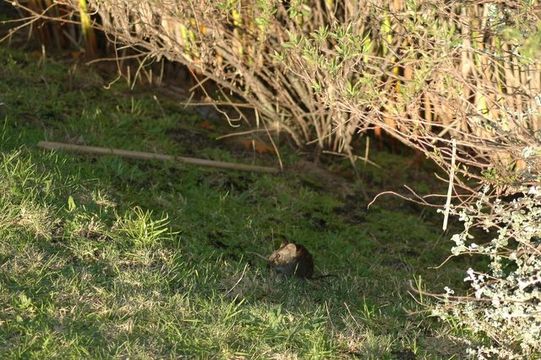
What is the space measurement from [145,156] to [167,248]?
1366 mm

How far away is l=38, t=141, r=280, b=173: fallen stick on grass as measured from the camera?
601 centimetres

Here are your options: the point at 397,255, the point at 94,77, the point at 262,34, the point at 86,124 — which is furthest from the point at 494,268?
the point at 94,77

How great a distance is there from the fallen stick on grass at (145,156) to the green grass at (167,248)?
0.06 metres

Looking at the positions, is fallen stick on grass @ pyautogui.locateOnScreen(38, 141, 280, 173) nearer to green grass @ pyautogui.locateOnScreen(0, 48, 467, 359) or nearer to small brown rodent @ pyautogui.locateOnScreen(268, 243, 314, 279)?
green grass @ pyautogui.locateOnScreen(0, 48, 467, 359)

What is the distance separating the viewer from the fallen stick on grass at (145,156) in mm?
6008

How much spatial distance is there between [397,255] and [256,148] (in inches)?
54.6

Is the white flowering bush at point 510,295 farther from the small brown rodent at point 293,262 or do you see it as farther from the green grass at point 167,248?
the small brown rodent at point 293,262

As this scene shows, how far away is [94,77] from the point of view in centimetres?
712

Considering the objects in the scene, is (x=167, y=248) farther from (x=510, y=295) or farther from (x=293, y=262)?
(x=510, y=295)

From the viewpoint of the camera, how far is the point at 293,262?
200 inches

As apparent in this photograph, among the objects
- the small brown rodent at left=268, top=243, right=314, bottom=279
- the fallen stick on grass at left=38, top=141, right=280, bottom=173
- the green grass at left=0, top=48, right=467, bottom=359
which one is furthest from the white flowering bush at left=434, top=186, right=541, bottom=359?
the fallen stick on grass at left=38, top=141, right=280, bottom=173

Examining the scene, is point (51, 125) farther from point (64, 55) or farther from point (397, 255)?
point (397, 255)

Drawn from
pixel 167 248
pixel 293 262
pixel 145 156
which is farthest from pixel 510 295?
pixel 145 156

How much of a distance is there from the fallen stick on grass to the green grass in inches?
2.3
